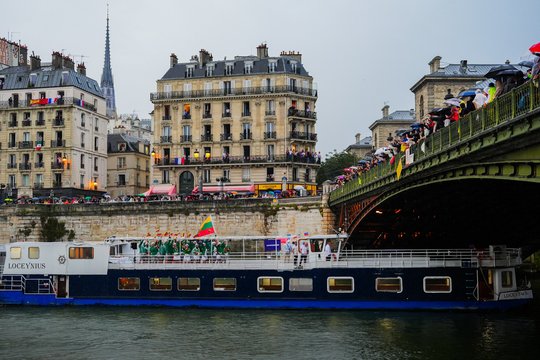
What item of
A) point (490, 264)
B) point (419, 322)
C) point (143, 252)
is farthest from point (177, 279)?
point (490, 264)

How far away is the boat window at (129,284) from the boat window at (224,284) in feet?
14.8

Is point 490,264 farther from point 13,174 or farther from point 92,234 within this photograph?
point 13,174

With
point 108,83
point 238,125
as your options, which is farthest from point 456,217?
point 108,83

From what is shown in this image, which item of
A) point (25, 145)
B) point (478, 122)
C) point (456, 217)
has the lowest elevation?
point (456, 217)

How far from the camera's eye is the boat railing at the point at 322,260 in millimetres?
35969

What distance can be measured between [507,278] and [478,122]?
1806 cm

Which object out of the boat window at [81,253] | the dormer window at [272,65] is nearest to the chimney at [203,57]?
the dormer window at [272,65]

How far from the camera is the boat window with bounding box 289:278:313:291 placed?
1475 inches

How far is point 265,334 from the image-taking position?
98.5 feet

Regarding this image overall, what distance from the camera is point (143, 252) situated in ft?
138

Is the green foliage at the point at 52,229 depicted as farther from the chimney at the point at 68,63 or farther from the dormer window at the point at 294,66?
the dormer window at the point at 294,66

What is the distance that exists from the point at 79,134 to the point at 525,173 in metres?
58.6

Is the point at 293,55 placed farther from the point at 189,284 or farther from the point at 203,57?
the point at 189,284

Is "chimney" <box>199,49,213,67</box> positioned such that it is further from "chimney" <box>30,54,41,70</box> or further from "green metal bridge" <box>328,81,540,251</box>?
"green metal bridge" <box>328,81,540,251</box>
